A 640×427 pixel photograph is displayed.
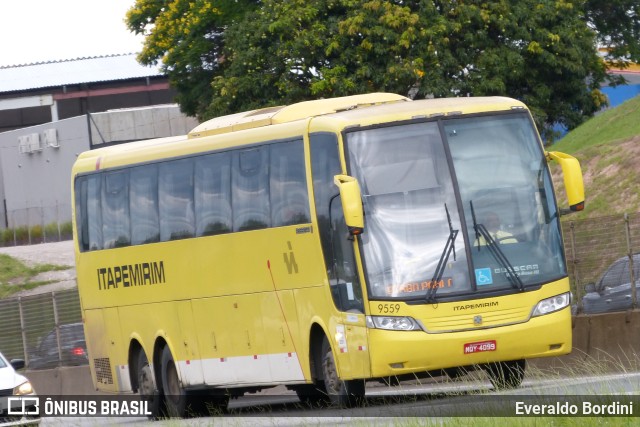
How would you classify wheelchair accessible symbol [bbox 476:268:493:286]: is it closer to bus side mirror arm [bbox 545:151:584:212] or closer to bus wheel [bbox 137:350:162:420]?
bus side mirror arm [bbox 545:151:584:212]

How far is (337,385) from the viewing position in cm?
1623

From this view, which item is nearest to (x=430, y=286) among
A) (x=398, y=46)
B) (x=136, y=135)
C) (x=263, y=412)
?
(x=263, y=412)

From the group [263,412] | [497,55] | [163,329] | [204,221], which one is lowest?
[263,412]

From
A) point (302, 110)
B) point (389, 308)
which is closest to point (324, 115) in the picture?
point (302, 110)

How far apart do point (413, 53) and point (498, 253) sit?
2587 cm

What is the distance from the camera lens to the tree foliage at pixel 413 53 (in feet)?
133

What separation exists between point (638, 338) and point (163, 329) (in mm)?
6692

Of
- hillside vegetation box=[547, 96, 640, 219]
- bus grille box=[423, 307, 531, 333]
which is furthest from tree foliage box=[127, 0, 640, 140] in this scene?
bus grille box=[423, 307, 531, 333]

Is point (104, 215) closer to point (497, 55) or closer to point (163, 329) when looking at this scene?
point (163, 329)

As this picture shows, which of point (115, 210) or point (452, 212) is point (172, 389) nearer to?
point (115, 210)

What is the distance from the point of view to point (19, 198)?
77.1 metres

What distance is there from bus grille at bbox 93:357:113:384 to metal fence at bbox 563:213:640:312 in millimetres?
7074

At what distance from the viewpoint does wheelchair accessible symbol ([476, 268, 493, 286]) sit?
15414 millimetres

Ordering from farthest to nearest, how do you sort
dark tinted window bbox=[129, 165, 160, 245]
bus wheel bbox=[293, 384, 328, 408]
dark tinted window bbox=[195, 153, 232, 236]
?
dark tinted window bbox=[129, 165, 160, 245] < bus wheel bbox=[293, 384, 328, 408] < dark tinted window bbox=[195, 153, 232, 236]
